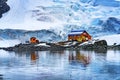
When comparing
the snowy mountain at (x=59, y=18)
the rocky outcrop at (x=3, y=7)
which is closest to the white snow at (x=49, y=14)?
the snowy mountain at (x=59, y=18)

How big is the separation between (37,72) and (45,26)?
659 centimetres

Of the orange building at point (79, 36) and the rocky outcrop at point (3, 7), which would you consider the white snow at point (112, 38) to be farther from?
the rocky outcrop at point (3, 7)

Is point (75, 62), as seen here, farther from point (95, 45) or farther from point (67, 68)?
point (95, 45)

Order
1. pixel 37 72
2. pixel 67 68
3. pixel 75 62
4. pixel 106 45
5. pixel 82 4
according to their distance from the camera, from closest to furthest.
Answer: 1. pixel 37 72
2. pixel 67 68
3. pixel 75 62
4. pixel 106 45
5. pixel 82 4

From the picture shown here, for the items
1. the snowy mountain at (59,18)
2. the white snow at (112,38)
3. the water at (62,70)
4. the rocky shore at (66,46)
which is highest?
the snowy mountain at (59,18)

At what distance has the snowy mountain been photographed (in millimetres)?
15688

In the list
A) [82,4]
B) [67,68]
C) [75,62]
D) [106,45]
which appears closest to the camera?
[67,68]

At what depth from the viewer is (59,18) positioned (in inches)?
634

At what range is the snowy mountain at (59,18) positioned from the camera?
15688 mm

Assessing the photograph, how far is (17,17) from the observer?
16.6 m

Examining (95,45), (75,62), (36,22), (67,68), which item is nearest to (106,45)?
(95,45)

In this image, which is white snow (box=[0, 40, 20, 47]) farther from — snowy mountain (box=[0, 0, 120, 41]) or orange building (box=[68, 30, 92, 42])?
orange building (box=[68, 30, 92, 42])

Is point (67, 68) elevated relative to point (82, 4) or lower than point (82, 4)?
lower

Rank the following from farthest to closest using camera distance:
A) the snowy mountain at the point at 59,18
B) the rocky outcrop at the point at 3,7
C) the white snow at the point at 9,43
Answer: the rocky outcrop at the point at 3,7
the snowy mountain at the point at 59,18
the white snow at the point at 9,43
